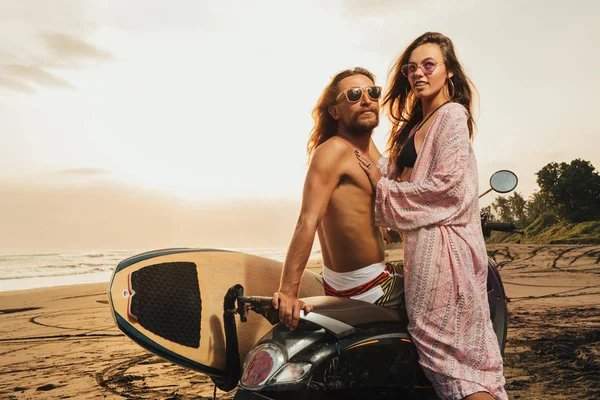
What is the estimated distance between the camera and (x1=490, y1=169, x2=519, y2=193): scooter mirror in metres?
3.15

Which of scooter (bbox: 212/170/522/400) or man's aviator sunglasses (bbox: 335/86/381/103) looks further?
man's aviator sunglasses (bbox: 335/86/381/103)

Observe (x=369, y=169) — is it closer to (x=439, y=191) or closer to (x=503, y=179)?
(x=439, y=191)

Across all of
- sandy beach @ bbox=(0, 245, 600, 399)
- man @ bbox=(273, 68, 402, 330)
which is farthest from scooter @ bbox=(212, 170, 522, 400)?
sandy beach @ bbox=(0, 245, 600, 399)

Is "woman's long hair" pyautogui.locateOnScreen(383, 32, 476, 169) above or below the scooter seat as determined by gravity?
above

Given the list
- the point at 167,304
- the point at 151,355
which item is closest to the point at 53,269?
the point at 151,355

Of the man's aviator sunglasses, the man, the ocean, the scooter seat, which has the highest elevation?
the man's aviator sunglasses

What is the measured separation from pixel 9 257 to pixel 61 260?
3194 millimetres

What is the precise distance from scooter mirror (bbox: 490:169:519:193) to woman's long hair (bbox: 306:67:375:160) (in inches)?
42.1

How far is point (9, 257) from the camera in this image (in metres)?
24.3

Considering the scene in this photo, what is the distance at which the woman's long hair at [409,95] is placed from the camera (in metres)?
2.44

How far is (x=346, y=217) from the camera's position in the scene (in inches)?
91.6

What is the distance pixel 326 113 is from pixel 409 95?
1.47ft

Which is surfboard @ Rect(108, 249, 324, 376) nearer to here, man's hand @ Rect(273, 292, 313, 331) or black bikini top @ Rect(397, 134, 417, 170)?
man's hand @ Rect(273, 292, 313, 331)

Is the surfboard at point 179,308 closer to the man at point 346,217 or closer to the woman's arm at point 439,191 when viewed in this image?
the man at point 346,217
